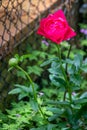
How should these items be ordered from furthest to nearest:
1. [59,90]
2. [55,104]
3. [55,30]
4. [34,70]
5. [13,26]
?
[34,70], [13,26], [59,90], [55,104], [55,30]

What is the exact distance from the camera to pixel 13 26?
2.86 metres

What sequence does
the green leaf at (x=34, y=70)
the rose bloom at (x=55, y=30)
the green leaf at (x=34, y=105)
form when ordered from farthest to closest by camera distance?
the green leaf at (x=34, y=70), the green leaf at (x=34, y=105), the rose bloom at (x=55, y=30)

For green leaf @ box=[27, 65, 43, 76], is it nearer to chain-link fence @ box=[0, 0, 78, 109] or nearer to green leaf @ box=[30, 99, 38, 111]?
chain-link fence @ box=[0, 0, 78, 109]

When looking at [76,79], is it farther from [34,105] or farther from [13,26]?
[13,26]

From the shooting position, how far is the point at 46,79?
3.39 m

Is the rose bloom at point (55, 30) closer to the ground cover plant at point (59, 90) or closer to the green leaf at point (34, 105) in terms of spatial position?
the ground cover plant at point (59, 90)

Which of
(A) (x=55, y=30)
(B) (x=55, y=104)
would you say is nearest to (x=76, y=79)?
(B) (x=55, y=104)

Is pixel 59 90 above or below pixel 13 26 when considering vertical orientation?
below

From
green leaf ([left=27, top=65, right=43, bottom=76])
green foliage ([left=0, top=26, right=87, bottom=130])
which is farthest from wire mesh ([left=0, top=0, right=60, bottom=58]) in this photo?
green foliage ([left=0, top=26, right=87, bottom=130])

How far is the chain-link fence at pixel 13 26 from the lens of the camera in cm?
267

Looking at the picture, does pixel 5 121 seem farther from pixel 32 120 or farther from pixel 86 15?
pixel 86 15

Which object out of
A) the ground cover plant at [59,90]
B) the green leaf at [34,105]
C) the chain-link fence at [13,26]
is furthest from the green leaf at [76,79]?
the chain-link fence at [13,26]

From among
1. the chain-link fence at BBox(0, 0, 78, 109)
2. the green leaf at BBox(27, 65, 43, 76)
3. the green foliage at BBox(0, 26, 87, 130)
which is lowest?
the green foliage at BBox(0, 26, 87, 130)

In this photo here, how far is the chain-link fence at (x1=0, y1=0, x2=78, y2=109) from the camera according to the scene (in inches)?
105
